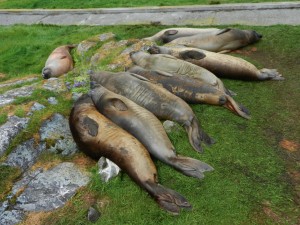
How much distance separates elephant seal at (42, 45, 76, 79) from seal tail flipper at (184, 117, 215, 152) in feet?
15.4

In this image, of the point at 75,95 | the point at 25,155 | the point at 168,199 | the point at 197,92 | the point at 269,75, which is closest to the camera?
the point at 168,199

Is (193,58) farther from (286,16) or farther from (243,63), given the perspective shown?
(286,16)

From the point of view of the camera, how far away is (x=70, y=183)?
16.2 ft

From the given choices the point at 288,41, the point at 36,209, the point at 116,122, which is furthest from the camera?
the point at 288,41

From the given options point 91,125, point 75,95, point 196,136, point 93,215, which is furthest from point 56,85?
point 93,215

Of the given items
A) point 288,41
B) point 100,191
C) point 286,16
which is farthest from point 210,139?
point 286,16

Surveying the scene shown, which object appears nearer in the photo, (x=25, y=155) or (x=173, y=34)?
(x=25, y=155)

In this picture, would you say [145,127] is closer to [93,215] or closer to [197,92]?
[197,92]

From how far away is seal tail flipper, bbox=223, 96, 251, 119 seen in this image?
607 centimetres

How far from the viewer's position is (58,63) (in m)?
9.61

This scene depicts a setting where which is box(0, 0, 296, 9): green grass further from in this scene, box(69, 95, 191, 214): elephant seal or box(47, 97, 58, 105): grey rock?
box(69, 95, 191, 214): elephant seal

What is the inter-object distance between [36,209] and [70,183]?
521mm

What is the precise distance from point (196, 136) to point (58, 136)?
2.00m

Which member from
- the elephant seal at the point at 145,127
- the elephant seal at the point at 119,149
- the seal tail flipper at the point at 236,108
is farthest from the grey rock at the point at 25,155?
the seal tail flipper at the point at 236,108
